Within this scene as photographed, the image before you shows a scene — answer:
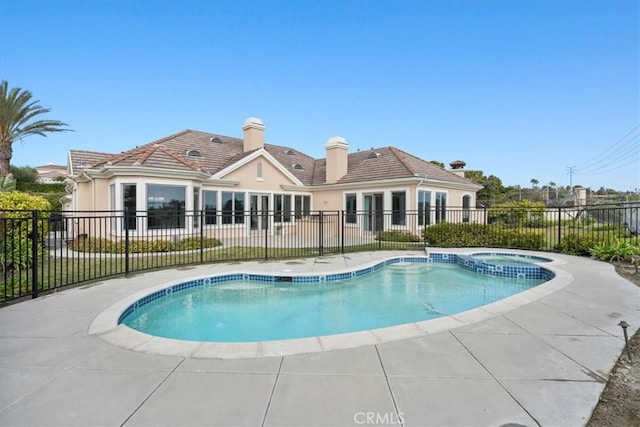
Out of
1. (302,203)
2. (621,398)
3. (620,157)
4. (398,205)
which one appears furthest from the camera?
(620,157)

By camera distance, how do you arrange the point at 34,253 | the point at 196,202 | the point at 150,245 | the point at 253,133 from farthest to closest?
the point at 253,133
the point at 196,202
the point at 150,245
the point at 34,253

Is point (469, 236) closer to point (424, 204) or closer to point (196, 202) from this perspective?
point (424, 204)

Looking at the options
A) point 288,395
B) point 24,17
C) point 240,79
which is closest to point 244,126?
point 240,79

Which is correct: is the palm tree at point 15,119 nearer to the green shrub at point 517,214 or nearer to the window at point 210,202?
the window at point 210,202

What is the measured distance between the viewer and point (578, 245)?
34.1ft

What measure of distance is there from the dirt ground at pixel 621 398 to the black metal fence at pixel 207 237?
752cm

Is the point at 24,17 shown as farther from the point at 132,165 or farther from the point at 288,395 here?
the point at 288,395

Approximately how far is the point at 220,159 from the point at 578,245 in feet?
56.4

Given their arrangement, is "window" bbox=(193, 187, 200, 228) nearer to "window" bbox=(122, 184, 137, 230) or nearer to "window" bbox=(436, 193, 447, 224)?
"window" bbox=(122, 184, 137, 230)

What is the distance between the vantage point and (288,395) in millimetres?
2588

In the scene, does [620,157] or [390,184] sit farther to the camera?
[620,157]

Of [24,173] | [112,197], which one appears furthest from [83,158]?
[24,173]

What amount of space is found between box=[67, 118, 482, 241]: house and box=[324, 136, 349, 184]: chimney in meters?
0.06

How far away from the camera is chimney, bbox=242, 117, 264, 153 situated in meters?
19.8
